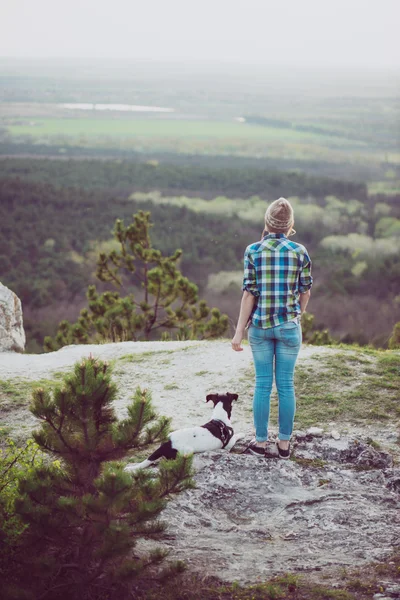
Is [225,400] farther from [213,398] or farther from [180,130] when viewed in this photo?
[180,130]

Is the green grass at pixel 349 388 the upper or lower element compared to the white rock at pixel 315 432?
lower

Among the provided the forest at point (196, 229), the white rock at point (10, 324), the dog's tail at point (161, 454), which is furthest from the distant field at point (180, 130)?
the dog's tail at point (161, 454)

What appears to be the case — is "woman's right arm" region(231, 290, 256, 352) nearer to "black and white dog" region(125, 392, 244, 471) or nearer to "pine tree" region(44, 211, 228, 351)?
"black and white dog" region(125, 392, 244, 471)

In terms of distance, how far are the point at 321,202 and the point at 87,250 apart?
1687 inches

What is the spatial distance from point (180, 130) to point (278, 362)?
13217 cm

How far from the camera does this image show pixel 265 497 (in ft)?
15.3

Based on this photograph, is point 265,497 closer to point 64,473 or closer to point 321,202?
point 64,473

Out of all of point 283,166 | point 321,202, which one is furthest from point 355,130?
point 321,202

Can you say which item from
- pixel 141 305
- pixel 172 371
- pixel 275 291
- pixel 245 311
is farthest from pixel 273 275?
pixel 141 305

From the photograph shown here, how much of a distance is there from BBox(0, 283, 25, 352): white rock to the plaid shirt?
20.2 ft

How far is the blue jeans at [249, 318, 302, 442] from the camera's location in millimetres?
4609

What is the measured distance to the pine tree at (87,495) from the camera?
3.34 m

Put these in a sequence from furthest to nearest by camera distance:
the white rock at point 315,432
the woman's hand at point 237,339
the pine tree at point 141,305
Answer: the pine tree at point 141,305 < the white rock at point 315,432 < the woman's hand at point 237,339

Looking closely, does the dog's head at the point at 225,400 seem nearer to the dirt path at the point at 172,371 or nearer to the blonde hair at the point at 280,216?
the dirt path at the point at 172,371
